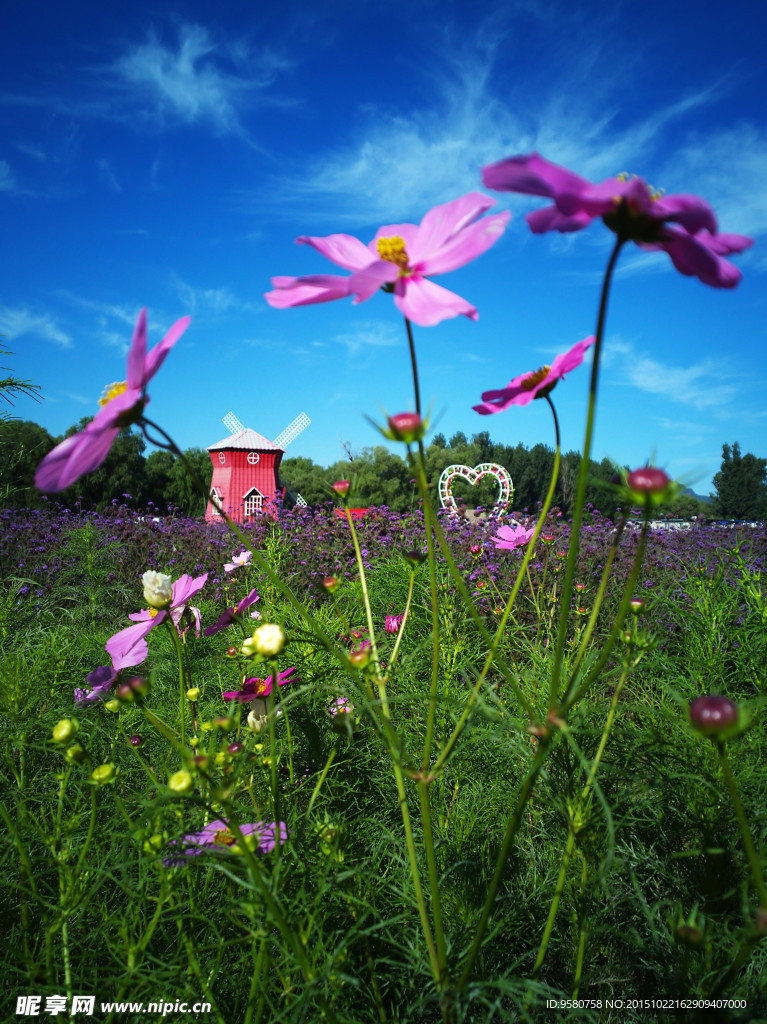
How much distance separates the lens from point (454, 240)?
23.8 inches

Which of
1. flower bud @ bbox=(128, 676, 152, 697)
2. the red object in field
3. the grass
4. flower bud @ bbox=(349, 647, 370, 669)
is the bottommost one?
the grass

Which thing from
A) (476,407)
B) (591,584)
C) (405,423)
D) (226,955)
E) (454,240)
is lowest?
(226,955)

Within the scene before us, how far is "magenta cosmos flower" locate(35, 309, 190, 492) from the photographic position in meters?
0.53

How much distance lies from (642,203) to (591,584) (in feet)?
12.0

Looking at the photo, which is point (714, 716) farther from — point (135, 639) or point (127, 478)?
point (127, 478)

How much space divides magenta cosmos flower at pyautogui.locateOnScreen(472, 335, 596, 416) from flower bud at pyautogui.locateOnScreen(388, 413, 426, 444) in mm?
286

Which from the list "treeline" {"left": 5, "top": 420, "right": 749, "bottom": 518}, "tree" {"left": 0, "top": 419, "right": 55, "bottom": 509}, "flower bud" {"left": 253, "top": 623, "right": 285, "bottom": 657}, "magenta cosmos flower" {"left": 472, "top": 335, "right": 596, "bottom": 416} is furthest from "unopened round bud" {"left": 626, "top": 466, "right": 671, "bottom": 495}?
"treeline" {"left": 5, "top": 420, "right": 749, "bottom": 518}

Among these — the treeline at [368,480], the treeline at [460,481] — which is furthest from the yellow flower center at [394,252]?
the treeline at [460,481]

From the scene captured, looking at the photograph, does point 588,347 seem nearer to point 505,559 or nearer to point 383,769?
point 383,769

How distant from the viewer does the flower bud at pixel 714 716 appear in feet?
1.44

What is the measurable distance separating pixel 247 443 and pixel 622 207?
17527mm

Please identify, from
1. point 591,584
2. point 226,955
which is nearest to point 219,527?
point 591,584

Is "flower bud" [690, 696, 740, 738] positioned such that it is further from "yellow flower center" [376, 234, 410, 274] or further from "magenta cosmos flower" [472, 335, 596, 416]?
"yellow flower center" [376, 234, 410, 274]

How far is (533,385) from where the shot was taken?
76 cm
